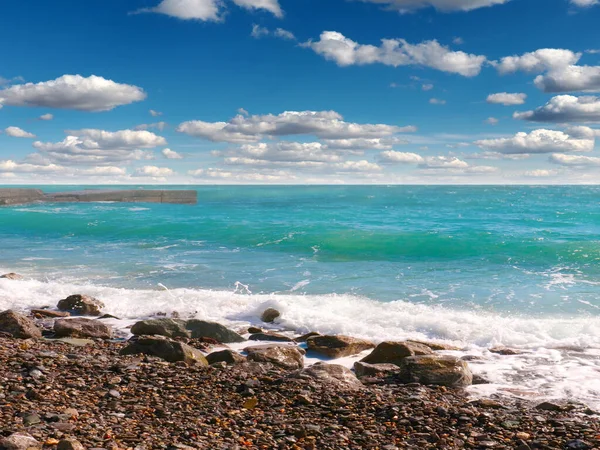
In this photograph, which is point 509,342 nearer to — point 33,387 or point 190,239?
point 33,387

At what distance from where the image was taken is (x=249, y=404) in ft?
24.0

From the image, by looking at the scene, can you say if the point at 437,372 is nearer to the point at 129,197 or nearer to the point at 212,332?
the point at 212,332

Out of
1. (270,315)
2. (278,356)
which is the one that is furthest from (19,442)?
(270,315)

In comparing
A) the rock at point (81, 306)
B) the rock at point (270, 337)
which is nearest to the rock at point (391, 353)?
the rock at point (270, 337)

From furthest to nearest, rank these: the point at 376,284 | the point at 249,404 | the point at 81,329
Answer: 1. the point at 376,284
2. the point at 81,329
3. the point at 249,404

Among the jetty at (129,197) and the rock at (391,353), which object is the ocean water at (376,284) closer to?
the rock at (391,353)

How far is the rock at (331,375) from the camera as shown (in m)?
8.40

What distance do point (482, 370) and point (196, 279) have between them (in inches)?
524

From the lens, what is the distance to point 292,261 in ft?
85.5

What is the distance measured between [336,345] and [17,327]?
6.93 meters

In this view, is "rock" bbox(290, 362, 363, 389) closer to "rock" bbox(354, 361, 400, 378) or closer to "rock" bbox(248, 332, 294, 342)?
"rock" bbox(354, 361, 400, 378)

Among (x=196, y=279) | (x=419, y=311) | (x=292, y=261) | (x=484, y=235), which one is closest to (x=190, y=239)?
(x=292, y=261)

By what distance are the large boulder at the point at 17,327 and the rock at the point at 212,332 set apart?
130 inches

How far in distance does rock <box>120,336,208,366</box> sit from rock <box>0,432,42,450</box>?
4.19 meters
